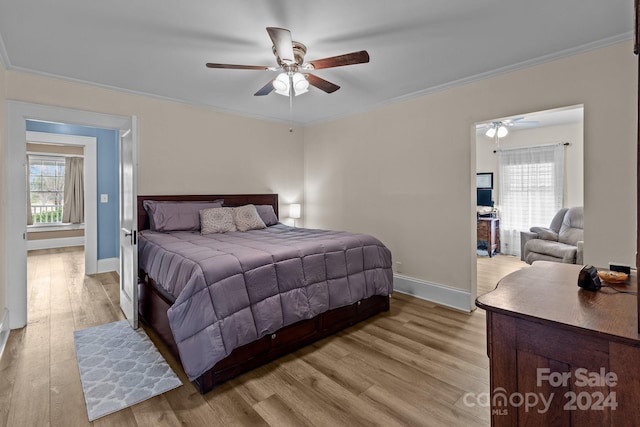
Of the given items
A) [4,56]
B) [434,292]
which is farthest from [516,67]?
[4,56]

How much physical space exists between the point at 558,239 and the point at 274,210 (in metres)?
4.54

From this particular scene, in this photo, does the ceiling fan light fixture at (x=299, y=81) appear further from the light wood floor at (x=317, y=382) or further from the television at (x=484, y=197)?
the television at (x=484, y=197)

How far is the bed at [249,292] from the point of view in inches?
77.1

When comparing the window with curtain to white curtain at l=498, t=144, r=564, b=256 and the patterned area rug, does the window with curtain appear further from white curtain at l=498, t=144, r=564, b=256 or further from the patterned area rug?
white curtain at l=498, t=144, r=564, b=256

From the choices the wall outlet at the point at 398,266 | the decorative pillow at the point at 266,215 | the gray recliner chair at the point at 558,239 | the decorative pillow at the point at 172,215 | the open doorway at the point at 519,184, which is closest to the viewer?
the decorative pillow at the point at 172,215

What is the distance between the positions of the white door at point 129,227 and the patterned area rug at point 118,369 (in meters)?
0.28

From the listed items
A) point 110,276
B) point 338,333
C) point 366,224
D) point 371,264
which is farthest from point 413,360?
point 110,276

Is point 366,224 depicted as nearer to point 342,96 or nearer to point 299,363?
point 342,96

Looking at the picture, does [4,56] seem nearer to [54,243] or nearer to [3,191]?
[3,191]

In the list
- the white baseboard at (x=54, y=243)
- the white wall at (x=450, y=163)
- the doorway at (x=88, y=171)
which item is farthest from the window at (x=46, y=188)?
the white wall at (x=450, y=163)

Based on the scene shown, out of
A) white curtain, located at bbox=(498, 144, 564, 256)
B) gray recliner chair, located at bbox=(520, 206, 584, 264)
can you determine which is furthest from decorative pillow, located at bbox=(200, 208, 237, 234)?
white curtain, located at bbox=(498, 144, 564, 256)

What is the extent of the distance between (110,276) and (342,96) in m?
4.36

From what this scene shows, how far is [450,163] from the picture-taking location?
344 centimetres

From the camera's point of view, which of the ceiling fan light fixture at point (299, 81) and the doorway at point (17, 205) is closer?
the ceiling fan light fixture at point (299, 81)
